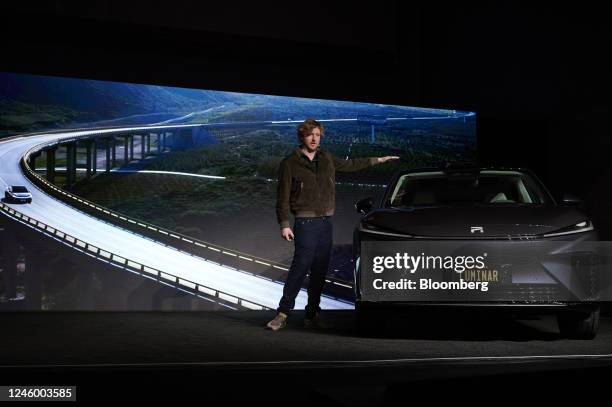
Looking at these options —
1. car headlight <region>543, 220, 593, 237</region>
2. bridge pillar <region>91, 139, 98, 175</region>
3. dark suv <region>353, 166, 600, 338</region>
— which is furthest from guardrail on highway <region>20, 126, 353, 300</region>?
car headlight <region>543, 220, 593, 237</region>

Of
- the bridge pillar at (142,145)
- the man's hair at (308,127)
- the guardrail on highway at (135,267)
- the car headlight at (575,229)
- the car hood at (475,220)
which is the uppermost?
the man's hair at (308,127)

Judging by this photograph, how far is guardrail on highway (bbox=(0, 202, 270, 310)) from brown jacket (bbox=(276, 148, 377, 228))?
312 cm

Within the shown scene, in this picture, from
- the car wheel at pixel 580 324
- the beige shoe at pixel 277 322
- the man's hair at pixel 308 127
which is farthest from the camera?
the beige shoe at pixel 277 322

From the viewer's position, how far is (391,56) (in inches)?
484

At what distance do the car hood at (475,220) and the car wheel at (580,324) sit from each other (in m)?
0.72

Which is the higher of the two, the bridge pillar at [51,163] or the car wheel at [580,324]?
the bridge pillar at [51,163]

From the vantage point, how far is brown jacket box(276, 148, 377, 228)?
25.0 feet

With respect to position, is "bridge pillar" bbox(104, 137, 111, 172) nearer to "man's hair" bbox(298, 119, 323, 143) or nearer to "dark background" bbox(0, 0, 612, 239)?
"dark background" bbox(0, 0, 612, 239)

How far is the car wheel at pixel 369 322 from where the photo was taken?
709cm

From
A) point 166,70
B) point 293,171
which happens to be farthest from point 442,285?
point 166,70

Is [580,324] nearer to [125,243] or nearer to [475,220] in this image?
[475,220]

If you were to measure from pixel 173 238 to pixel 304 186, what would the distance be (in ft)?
10.9

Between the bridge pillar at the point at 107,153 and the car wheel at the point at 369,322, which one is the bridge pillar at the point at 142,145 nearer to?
the bridge pillar at the point at 107,153

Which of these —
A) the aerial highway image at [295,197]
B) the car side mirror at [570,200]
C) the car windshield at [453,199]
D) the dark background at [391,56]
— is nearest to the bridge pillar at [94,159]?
the aerial highway image at [295,197]
